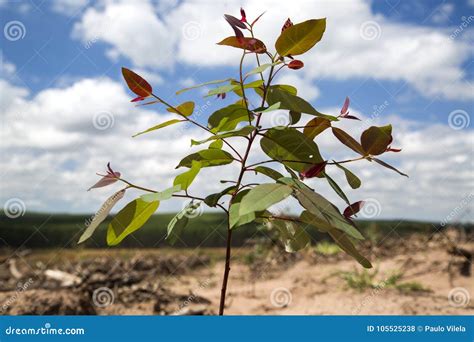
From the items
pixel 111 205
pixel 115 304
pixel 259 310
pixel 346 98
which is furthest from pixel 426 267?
pixel 111 205

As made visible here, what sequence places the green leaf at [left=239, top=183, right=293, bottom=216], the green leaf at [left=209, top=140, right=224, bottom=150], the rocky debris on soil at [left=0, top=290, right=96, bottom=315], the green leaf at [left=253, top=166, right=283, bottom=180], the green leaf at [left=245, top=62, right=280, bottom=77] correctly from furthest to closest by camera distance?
1. the rocky debris on soil at [left=0, top=290, right=96, bottom=315]
2. the green leaf at [left=209, top=140, right=224, bottom=150]
3. the green leaf at [left=253, top=166, right=283, bottom=180]
4. the green leaf at [left=245, top=62, right=280, bottom=77]
5. the green leaf at [left=239, top=183, right=293, bottom=216]

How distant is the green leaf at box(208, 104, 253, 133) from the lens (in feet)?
5.37

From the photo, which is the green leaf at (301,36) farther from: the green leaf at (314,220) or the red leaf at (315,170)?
the green leaf at (314,220)

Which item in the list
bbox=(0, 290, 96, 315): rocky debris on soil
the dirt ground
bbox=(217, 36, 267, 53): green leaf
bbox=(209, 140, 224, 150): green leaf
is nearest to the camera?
→ bbox=(217, 36, 267, 53): green leaf

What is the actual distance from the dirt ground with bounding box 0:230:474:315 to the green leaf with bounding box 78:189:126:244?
2.29 metres

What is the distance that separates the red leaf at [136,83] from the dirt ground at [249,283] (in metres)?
2.39

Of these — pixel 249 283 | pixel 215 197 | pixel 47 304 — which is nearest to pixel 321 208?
pixel 215 197

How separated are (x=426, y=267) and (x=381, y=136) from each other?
5205mm

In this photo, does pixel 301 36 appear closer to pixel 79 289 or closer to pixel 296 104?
pixel 296 104

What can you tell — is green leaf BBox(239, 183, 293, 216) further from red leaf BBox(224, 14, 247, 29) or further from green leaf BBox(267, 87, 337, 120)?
red leaf BBox(224, 14, 247, 29)

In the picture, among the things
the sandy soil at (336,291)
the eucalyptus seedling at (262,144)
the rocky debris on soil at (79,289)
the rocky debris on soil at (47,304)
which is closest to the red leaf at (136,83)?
the eucalyptus seedling at (262,144)

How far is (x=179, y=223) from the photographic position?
5.82ft

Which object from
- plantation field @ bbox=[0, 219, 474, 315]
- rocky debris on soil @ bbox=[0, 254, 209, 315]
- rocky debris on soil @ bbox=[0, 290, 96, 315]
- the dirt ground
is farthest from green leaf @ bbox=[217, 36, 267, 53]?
rocky debris on soil @ bbox=[0, 290, 96, 315]

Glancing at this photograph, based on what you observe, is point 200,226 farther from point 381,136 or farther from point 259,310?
point 381,136
